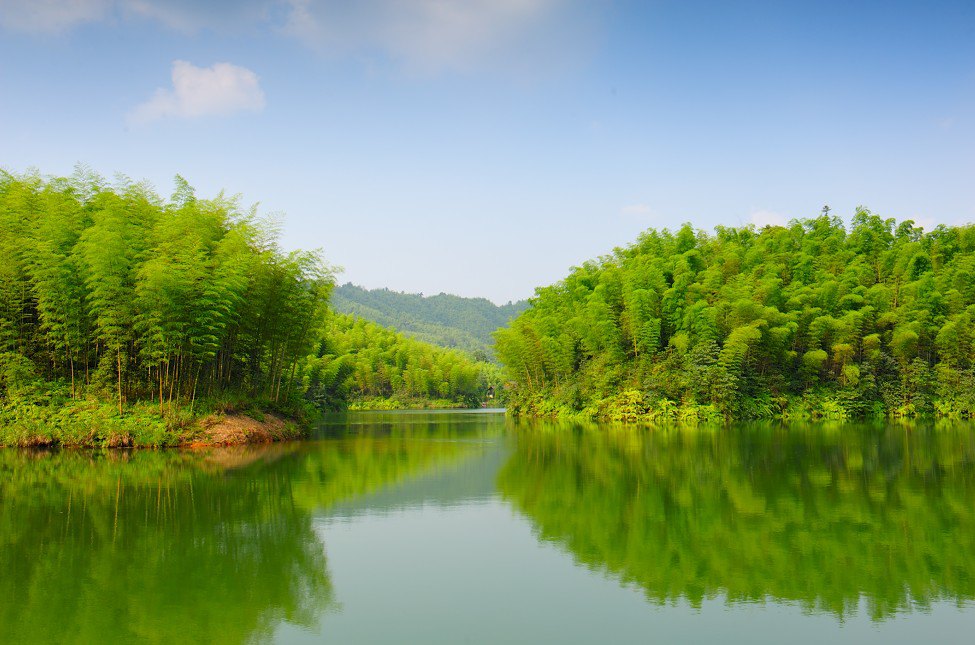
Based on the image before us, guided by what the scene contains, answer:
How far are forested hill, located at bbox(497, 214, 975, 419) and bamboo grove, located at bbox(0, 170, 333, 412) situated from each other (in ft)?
71.2

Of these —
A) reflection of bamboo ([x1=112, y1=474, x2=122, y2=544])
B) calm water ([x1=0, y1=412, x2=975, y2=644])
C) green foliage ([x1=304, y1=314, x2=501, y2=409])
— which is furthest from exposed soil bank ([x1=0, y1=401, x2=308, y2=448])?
green foliage ([x1=304, y1=314, x2=501, y2=409])

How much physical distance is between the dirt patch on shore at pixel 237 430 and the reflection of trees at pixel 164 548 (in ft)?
14.9

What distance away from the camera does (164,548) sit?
26.6 feet

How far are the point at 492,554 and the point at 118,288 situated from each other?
54.2 ft

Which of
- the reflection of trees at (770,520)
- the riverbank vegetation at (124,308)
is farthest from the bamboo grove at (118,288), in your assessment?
the reflection of trees at (770,520)

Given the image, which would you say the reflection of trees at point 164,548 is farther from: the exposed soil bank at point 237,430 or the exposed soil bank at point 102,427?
the exposed soil bank at point 237,430

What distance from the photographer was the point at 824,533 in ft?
28.0

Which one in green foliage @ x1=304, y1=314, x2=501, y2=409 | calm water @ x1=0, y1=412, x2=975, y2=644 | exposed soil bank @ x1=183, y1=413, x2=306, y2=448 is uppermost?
green foliage @ x1=304, y1=314, x2=501, y2=409

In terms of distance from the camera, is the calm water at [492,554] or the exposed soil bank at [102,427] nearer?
the calm water at [492,554]

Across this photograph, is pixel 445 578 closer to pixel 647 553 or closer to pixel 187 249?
pixel 647 553

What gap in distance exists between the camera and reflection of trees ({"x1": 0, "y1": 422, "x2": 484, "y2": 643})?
570 cm

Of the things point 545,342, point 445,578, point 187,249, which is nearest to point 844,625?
point 445,578

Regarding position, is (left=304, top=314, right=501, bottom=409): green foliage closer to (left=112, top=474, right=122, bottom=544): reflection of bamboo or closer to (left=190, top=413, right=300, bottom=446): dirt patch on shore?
(left=190, top=413, right=300, bottom=446): dirt patch on shore

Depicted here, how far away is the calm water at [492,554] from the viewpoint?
5637 millimetres
